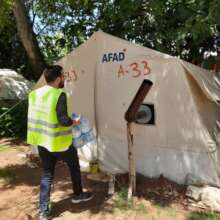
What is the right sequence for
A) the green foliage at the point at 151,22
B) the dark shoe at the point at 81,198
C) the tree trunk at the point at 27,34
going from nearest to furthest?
the dark shoe at the point at 81,198, the green foliage at the point at 151,22, the tree trunk at the point at 27,34

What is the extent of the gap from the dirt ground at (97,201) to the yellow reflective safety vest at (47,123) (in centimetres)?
97

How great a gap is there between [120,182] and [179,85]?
1.77 meters

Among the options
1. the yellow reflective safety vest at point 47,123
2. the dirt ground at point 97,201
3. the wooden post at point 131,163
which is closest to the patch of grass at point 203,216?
the dirt ground at point 97,201

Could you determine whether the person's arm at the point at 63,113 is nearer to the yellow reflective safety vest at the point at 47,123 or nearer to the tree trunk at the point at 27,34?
the yellow reflective safety vest at the point at 47,123

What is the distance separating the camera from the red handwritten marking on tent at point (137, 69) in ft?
18.6

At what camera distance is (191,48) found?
850 centimetres

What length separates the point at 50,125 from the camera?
4.26 m

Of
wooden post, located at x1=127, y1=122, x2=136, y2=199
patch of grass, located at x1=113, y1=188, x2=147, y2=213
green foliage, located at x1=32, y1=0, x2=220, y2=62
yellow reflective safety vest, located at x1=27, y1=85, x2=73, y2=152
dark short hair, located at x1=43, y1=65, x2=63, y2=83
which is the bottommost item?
patch of grass, located at x1=113, y1=188, x2=147, y2=213

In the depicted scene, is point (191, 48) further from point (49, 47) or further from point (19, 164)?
point (49, 47)

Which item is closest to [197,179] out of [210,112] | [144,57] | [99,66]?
[210,112]

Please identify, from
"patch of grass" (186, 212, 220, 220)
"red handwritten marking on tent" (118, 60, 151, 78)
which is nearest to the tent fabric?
"red handwritten marking on tent" (118, 60, 151, 78)

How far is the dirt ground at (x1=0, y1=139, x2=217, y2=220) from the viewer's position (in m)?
4.61

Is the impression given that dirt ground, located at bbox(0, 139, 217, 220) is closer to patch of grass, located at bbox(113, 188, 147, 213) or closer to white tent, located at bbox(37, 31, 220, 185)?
patch of grass, located at bbox(113, 188, 147, 213)

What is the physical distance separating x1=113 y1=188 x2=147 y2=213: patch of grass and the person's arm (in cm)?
139
